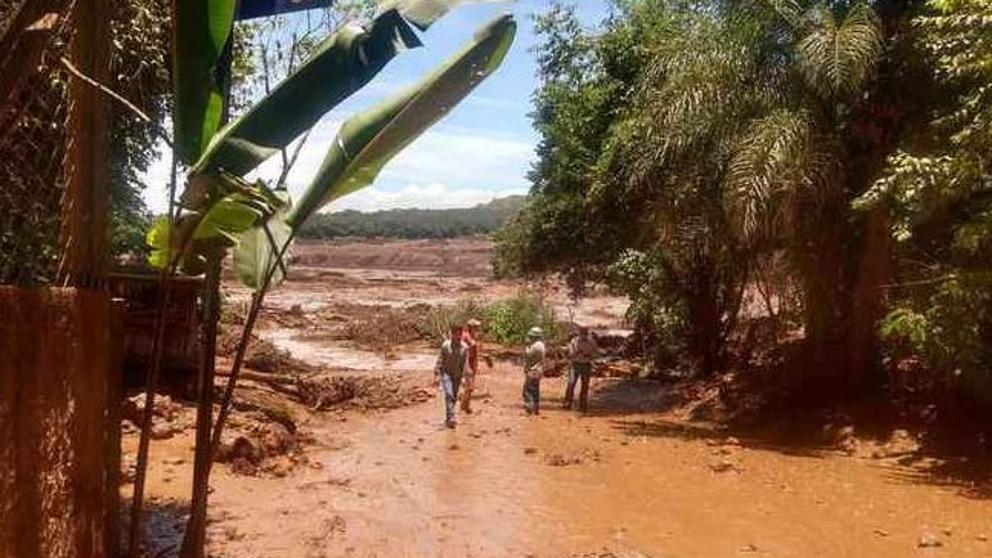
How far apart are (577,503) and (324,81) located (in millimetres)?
6204

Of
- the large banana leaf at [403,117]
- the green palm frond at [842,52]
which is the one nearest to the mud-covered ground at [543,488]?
the large banana leaf at [403,117]

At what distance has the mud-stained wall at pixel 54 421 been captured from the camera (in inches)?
147

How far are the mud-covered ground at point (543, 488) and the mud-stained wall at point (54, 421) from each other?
8.98 ft

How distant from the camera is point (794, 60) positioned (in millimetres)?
12992

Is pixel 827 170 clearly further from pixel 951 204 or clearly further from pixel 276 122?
pixel 276 122

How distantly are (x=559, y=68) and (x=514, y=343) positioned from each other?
32.2ft

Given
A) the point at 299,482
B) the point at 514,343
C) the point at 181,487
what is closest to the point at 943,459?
the point at 299,482

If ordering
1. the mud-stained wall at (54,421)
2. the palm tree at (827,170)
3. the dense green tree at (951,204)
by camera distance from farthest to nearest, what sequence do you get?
the palm tree at (827,170) → the dense green tree at (951,204) → the mud-stained wall at (54,421)

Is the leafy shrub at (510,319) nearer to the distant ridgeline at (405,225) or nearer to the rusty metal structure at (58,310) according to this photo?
the rusty metal structure at (58,310)

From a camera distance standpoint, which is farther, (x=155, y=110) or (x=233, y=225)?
A: (x=155, y=110)

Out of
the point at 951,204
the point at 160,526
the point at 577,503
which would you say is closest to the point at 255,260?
the point at 160,526

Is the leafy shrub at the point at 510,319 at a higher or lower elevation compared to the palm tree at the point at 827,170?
lower

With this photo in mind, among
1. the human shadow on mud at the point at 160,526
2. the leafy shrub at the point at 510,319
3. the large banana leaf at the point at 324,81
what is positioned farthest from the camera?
the leafy shrub at the point at 510,319

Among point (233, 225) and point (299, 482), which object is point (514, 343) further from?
point (233, 225)
